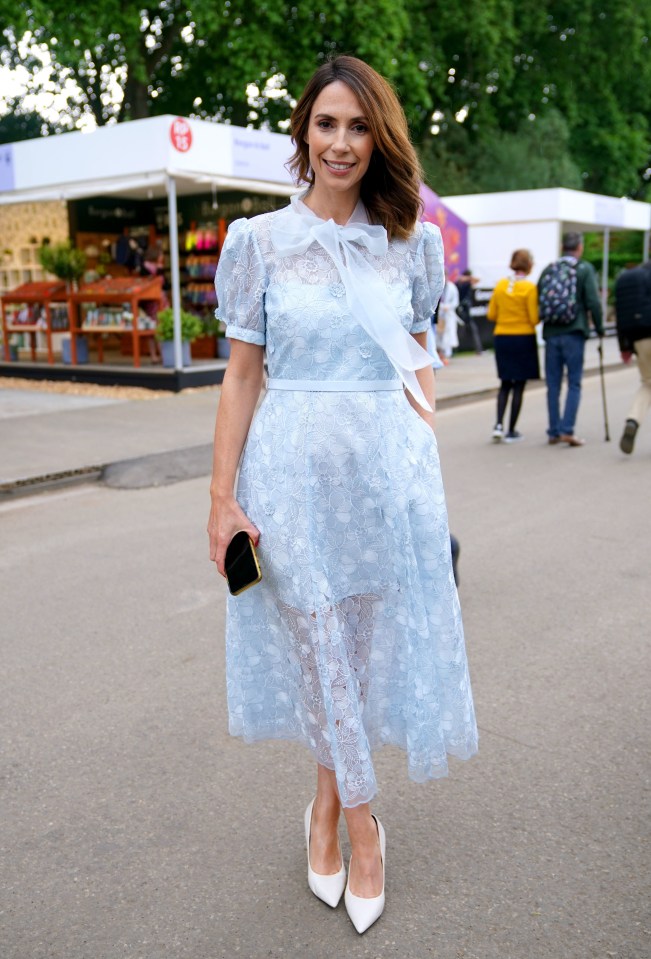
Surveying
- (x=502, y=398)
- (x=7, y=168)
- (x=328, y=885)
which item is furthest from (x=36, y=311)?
(x=328, y=885)

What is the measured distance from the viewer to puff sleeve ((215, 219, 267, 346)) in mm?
2201

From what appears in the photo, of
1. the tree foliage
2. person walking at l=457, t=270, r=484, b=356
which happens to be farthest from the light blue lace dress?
the tree foliage

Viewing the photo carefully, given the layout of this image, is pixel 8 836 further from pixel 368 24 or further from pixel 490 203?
pixel 368 24

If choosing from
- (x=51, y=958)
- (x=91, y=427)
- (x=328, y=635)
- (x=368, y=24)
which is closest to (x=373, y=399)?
(x=328, y=635)

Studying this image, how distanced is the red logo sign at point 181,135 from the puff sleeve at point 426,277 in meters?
11.1

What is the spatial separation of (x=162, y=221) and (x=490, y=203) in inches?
325

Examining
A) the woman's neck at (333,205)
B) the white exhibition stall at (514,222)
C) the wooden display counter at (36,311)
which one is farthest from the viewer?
the white exhibition stall at (514,222)

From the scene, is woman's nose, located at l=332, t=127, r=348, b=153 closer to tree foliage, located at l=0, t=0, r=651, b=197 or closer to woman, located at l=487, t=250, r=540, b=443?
woman, located at l=487, t=250, r=540, b=443

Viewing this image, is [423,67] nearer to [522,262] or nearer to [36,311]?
[36,311]

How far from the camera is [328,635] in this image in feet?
A: 7.36

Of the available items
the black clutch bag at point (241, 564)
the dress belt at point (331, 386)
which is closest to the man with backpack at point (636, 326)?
the dress belt at point (331, 386)

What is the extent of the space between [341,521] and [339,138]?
891 millimetres

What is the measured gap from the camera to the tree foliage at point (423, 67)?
22.0m

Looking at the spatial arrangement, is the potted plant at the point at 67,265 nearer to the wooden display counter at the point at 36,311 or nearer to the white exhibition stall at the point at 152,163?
the wooden display counter at the point at 36,311
